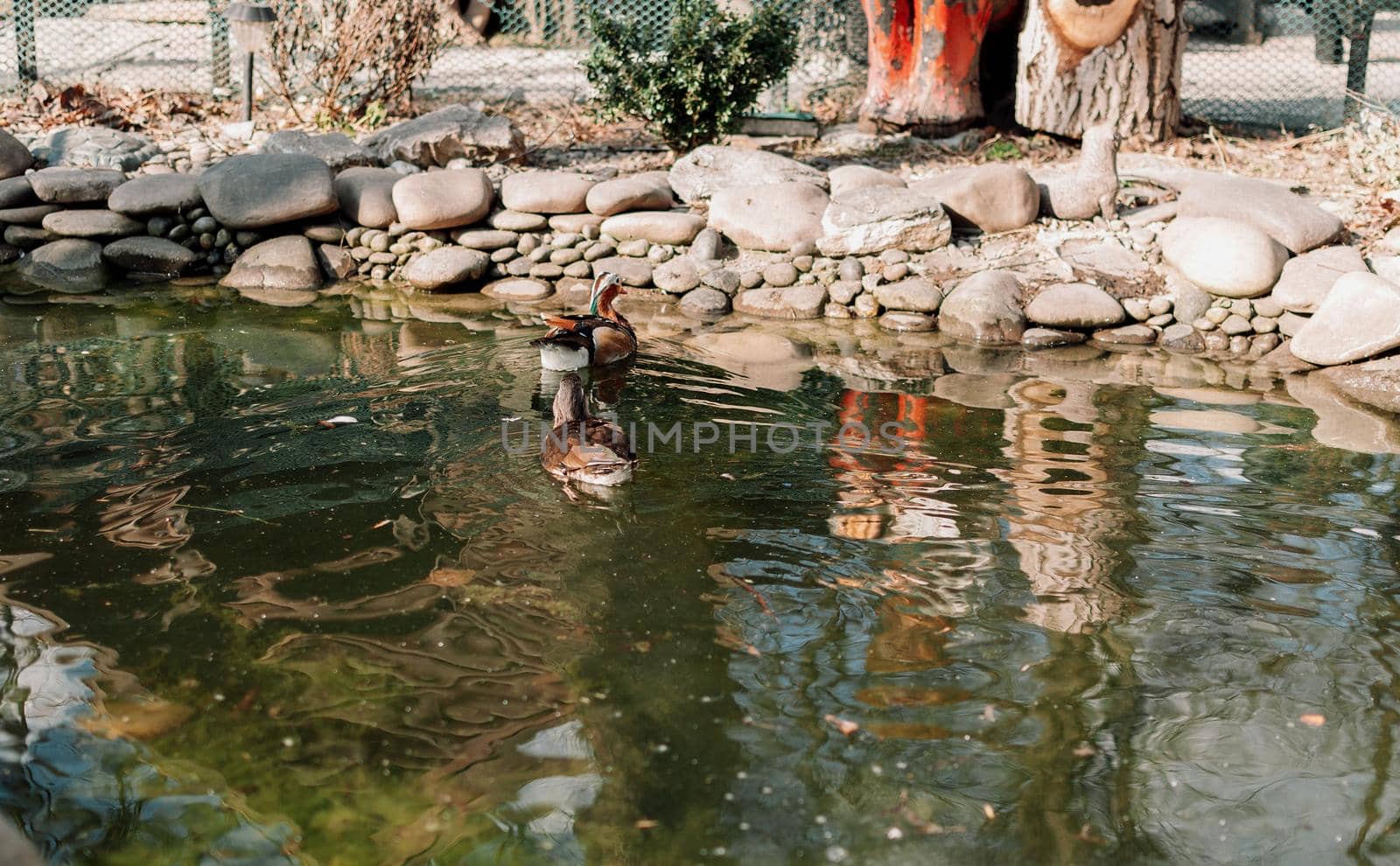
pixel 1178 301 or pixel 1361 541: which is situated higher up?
pixel 1178 301

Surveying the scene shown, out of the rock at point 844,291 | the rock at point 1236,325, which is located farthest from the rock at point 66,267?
the rock at point 1236,325

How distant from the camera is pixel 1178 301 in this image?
812cm

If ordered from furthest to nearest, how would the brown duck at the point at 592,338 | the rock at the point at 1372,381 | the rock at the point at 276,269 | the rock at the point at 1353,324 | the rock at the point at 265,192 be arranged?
1. the rock at the point at 265,192
2. the rock at the point at 276,269
3. the rock at the point at 1353,324
4. the rock at the point at 1372,381
5. the brown duck at the point at 592,338

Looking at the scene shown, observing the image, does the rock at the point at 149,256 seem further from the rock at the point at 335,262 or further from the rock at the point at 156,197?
the rock at the point at 335,262

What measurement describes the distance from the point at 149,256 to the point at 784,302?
469cm

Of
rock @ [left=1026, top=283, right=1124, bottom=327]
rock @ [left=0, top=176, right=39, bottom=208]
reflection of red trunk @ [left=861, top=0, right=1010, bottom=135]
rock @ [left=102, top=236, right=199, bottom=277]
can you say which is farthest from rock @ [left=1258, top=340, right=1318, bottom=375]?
rock @ [left=0, top=176, right=39, bottom=208]

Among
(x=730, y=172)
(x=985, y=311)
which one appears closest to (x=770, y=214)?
(x=730, y=172)

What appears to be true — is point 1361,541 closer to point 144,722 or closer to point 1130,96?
point 144,722

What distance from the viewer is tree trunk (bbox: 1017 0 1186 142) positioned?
10.2 m

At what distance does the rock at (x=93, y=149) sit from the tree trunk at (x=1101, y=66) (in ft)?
24.6

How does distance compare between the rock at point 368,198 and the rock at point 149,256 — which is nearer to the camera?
the rock at point 149,256

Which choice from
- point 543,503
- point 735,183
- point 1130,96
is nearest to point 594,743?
point 543,503

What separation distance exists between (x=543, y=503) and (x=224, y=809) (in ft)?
6.49

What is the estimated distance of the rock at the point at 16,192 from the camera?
927cm
